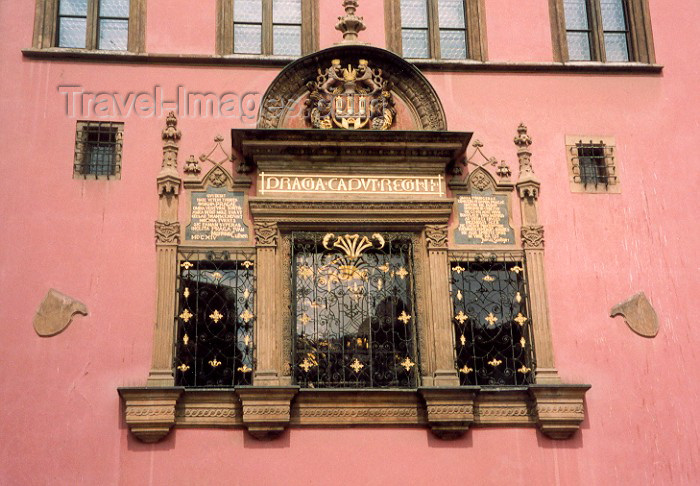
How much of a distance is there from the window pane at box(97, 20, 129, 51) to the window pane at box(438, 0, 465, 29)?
3.69 m

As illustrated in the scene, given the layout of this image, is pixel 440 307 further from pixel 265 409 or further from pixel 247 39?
pixel 247 39

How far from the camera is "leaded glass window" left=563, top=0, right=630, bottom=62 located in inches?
476

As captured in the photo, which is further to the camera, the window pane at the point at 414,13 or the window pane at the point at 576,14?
the window pane at the point at 576,14

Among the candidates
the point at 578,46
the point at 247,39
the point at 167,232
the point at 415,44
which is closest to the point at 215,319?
the point at 167,232

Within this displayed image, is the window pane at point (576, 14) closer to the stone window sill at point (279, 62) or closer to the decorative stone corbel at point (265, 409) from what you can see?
the stone window sill at point (279, 62)

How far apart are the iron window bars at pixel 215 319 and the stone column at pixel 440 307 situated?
190 centimetres

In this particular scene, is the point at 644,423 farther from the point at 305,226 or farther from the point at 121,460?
the point at 121,460

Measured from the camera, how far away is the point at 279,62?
1148 centimetres

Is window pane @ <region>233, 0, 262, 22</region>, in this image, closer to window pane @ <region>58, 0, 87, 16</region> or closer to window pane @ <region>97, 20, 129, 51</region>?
window pane @ <region>97, 20, 129, 51</region>

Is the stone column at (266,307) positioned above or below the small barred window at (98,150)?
below

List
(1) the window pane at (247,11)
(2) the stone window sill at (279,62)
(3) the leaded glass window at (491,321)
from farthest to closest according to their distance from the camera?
1. (1) the window pane at (247,11)
2. (2) the stone window sill at (279,62)
3. (3) the leaded glass window at (491,321)

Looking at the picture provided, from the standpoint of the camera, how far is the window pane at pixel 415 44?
11.9 meters

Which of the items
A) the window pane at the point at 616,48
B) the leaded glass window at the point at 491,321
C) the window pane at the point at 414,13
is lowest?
the leaded glass window at the point at 491,321

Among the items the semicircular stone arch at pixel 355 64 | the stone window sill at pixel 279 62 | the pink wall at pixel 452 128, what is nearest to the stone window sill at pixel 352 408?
the pink wall at pixel 452 128
